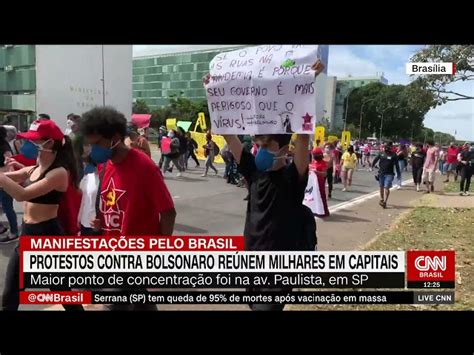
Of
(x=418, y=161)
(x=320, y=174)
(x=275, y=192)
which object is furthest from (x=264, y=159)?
(x=418, y=161)

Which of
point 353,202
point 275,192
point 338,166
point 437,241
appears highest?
point 275,192

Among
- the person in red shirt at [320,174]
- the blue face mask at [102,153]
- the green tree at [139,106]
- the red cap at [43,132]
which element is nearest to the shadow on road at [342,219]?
the person in red shirt at [320,174]

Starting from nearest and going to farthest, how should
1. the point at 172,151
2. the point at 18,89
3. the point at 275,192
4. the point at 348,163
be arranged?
the point at 275,192 < the point at 18,89 < the point at 172,151 < the point at 348,163

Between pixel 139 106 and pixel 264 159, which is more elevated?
pixel 139 106

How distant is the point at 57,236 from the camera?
278cm

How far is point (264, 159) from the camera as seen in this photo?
99.7 inches

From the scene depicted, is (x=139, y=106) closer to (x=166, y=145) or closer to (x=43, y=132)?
(x=166, y=145)

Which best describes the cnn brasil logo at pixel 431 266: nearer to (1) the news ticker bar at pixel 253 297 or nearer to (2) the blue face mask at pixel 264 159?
(1) the news ticker bar at pixel 253 297

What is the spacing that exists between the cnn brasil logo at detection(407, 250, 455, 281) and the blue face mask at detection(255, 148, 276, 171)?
1.21m

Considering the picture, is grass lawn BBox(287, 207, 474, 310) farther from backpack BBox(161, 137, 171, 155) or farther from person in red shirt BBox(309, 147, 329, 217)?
backpack BBox(161, 137, 171, 155)

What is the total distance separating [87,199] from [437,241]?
3554mm

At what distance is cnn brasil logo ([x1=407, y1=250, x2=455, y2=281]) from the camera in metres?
2.86

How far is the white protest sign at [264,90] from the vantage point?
246cm
